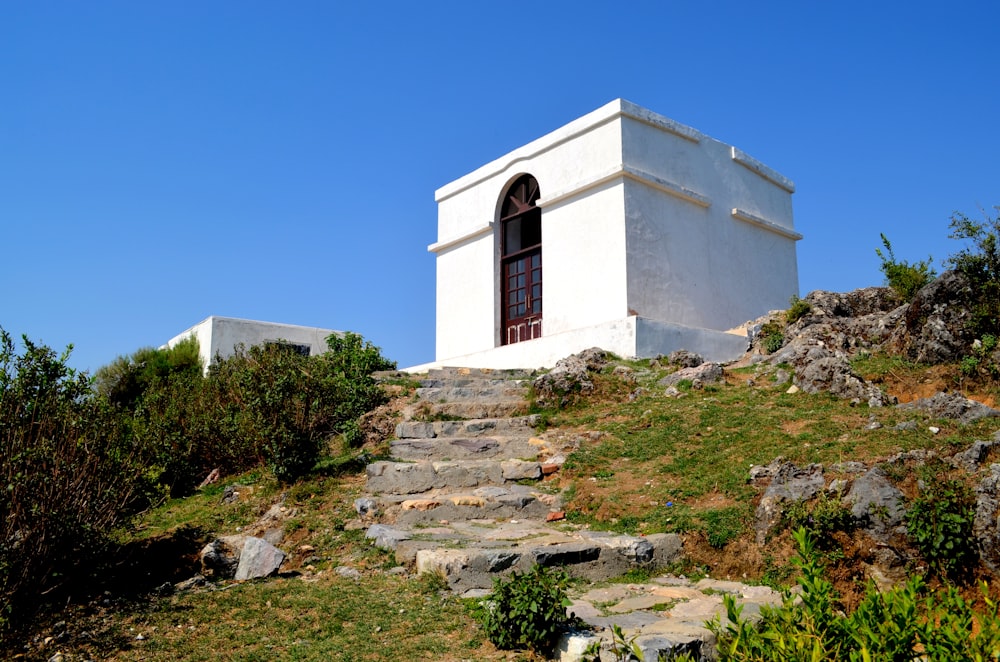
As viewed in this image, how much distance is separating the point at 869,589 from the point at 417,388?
8.85m

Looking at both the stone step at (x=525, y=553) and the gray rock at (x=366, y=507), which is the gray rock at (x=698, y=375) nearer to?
the stone step at (x=525, y=553)

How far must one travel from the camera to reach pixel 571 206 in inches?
582

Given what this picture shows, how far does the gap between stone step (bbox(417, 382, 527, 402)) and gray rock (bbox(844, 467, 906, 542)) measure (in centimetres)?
548

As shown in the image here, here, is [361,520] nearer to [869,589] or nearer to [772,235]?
[869,589]

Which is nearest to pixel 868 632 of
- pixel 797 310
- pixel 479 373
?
pixel 797 310

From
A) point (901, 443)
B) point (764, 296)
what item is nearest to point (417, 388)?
point (901, 443)

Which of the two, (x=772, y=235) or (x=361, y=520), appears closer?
(x=361, y=520)

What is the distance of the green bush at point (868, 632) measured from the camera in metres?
2.97

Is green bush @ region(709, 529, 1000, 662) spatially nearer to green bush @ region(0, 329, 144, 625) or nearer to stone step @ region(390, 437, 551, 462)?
green bush @ region(0, 329, 144, 625)

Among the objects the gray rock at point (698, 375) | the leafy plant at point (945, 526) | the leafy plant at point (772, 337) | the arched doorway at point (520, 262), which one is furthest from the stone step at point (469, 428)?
the arched doorway at point (520, 262)

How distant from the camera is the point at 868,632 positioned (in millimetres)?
3068

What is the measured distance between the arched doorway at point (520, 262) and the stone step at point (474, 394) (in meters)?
4.24

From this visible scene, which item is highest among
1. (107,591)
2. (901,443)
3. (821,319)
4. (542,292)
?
(542,292)

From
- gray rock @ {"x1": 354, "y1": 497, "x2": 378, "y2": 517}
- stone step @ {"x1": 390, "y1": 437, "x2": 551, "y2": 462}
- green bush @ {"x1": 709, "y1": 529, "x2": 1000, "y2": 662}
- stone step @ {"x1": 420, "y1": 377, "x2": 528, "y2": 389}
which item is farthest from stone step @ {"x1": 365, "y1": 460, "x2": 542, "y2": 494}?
green bush @ {"x1": 709, "y1": 529, "x2": 1000, "y2": 662}
